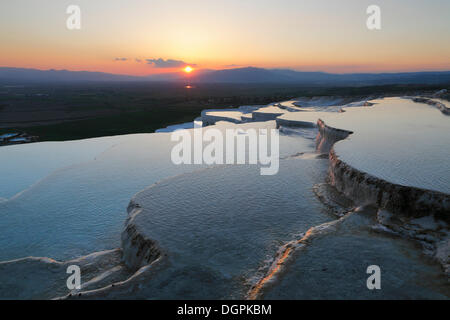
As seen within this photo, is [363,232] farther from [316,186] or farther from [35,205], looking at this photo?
[35,205]

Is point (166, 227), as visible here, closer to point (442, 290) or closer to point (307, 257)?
point (307, 257)

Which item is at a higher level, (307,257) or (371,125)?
(371,125)

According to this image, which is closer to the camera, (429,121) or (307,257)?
(307,257)

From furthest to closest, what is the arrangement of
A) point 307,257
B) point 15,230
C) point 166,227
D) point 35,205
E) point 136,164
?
point 136,164
point 35,205
point 15,230
point 166,227
point 307,257
